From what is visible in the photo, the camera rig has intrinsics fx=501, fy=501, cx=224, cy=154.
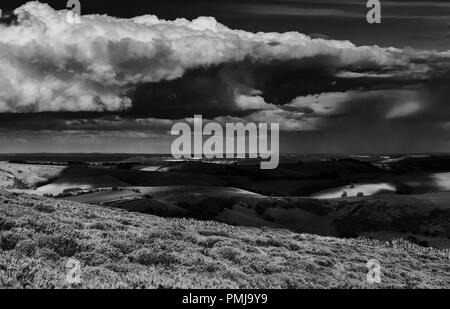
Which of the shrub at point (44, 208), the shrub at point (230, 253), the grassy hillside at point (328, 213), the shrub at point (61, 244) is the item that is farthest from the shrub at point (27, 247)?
the grassy hillside at point (328, 213)

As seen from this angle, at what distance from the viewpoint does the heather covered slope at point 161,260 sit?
14.1 metres

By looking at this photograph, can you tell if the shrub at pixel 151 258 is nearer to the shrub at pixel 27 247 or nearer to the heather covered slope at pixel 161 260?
the heather covered slope at pixel 161 260

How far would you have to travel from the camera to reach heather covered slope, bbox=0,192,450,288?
14.1 metres

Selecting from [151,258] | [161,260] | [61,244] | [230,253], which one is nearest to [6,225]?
[61,244]

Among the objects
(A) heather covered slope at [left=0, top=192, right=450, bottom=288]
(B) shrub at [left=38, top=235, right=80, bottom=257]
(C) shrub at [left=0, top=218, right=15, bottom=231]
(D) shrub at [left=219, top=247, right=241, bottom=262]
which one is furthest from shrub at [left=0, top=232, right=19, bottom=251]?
(D) shrub at [left=219, top=247, right=241, bottom=262]

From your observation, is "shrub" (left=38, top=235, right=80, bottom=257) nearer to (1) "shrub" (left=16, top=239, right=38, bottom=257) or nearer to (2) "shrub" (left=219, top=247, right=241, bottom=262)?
(1) "shrub" (left=16, top=239, right=38, bottom=257)

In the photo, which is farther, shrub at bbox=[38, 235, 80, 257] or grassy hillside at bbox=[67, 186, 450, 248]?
grassy hillside at bbox=[67, 186, 450, 248]

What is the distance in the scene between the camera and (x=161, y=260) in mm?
17703

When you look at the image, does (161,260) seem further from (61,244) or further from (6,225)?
(6,225)

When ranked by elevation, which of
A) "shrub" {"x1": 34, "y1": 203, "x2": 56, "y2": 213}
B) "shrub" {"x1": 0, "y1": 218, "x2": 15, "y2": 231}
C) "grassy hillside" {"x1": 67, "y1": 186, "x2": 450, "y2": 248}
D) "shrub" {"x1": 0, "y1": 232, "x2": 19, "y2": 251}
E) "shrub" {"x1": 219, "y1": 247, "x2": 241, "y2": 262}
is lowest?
"grassy hillside" {"x1": 67, "y1": 186, "x2": 450, "y2": 248}
